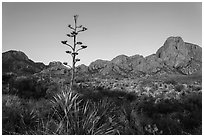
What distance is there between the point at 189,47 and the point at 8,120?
4587 inches

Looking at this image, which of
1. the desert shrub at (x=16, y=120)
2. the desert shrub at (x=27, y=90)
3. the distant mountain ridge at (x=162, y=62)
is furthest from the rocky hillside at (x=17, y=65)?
the desert shrub at (x=16, y=120)

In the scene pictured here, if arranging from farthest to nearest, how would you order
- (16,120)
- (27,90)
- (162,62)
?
(162,62) → (27,90) → (16,120)

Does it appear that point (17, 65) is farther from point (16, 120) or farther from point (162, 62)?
point (162, 62)

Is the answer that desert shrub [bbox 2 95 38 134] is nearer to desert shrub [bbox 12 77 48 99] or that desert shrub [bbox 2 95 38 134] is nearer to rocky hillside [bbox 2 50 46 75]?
desert shrub [bbox 12 77 48 99]

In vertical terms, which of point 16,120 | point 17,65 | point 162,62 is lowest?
point 16,120

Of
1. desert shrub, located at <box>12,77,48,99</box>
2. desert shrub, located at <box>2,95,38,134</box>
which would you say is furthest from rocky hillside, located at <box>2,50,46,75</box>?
desert shrub, located at <box>2,95,38,134</box>

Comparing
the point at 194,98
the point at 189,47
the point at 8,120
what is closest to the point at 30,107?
the point at 8,120

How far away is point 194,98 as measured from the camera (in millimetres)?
7711

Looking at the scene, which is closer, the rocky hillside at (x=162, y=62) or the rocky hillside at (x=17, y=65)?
the rocky hillside at (x=17, y=65)

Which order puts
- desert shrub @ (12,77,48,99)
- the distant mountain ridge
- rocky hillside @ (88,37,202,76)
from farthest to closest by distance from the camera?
rocky hillside @ (88,37,202,76), the distant mountain ridge, desert shrub @ (12,77,48,99)

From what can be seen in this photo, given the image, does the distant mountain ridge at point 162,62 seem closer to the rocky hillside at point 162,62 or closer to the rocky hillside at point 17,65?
the rocky hillside at point 162,62

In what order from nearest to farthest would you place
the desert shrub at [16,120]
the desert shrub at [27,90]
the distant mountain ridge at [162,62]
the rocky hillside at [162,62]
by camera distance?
1. the desert shrub at [16,120]
2. the desert shrub at [27,90]
3. the distant mountain ridge at [162,62]
4. the rocky hillside at [162,62]

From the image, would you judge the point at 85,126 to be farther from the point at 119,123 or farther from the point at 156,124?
the point at 156,124

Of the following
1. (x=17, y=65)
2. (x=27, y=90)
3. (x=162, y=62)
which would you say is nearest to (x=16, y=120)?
(x=27, y=90)
